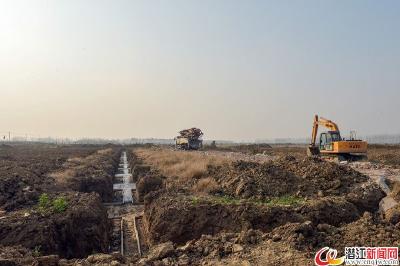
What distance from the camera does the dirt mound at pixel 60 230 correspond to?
35.6 feet

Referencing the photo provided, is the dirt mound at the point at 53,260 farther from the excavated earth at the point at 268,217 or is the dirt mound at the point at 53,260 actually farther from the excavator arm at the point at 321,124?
the excavator arm at the point at 321,124

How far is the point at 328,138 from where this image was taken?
83.3ft

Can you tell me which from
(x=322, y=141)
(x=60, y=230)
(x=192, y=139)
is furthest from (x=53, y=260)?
(x=192, y=139)

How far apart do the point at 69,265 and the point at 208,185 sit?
11018 mm

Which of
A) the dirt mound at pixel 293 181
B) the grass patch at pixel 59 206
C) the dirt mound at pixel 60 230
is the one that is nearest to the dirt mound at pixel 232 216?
the dirt mound at pixel 60 230

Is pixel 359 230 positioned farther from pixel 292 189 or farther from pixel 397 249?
pixel 292 189

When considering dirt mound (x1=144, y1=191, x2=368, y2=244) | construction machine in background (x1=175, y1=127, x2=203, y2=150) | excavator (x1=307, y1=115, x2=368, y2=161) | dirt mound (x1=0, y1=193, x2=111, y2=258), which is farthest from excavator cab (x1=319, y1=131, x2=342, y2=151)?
construction machine in background (x1=175, y1=127, x2=203, y2=150)

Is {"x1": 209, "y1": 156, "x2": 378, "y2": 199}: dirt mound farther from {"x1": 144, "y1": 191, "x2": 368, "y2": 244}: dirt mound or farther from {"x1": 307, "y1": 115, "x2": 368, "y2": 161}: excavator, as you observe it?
{"x1": 307, "y1": 115, "x2": 368, "y2": 161}: excavator

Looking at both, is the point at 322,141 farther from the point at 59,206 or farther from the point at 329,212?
the point at 59,206

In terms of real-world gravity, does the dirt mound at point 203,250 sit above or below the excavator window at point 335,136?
below

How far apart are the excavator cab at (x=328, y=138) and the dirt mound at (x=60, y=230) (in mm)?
15974

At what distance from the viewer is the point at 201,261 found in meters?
7.60

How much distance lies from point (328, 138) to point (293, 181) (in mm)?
9670

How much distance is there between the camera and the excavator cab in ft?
82.2
